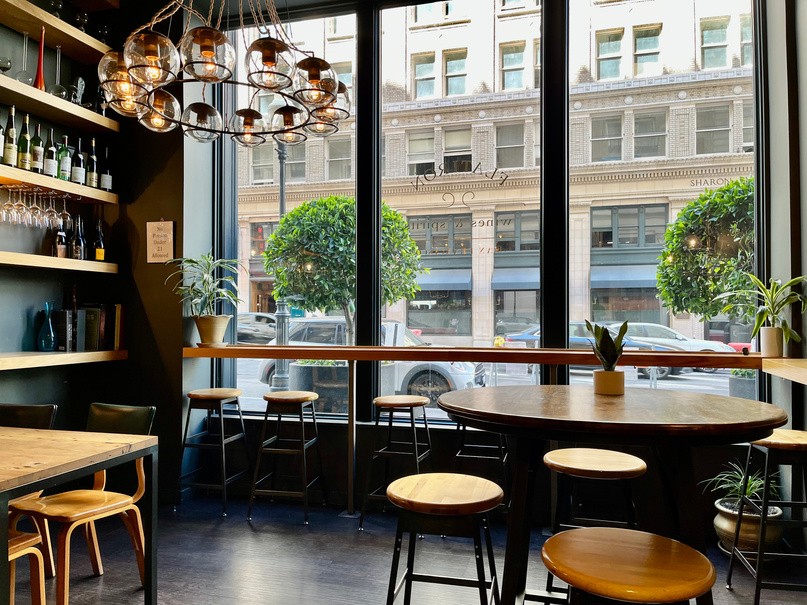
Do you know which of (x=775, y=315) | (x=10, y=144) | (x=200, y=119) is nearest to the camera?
(x=200, y=119)

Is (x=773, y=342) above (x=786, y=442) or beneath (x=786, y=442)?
above

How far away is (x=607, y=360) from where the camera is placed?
7.12 ft

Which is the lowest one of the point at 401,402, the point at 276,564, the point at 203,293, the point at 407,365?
the point at 276,564

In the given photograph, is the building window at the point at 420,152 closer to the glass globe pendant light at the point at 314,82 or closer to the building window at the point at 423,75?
the building window at the point at 423,75

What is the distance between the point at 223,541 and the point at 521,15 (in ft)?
12.6

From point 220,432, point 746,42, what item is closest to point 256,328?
point 220,432

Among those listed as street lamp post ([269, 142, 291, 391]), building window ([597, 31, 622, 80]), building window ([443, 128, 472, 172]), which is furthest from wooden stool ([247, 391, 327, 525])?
building window ([597, 31, 622, 80])

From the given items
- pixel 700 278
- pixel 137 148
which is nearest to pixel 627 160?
pixel 700 278

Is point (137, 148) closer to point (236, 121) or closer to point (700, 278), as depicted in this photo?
point (236, 121)

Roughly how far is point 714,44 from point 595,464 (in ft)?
9.39

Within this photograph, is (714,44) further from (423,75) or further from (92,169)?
(92,169)

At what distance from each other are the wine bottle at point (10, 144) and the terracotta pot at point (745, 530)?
4313 mm

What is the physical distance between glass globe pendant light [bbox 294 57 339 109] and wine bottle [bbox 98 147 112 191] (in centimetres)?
237

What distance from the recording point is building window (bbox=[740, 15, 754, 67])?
11.7ft
